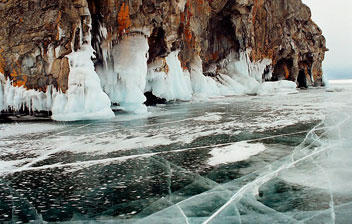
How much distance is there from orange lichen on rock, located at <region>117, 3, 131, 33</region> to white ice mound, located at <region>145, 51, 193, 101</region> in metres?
4.05

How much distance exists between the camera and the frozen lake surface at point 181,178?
2594 millimetres

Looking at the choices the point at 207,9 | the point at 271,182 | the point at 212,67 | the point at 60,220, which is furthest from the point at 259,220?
the point at 212,67

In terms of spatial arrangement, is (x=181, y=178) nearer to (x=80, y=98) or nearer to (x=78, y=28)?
(x=80, y=98)

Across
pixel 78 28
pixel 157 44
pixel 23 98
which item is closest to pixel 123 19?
pixel 78 28

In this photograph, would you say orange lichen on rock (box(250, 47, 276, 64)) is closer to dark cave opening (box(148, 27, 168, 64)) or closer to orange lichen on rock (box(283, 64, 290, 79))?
orange lichen on rock (box(283, 64, 290, 79))

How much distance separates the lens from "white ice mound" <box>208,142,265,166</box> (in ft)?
13.9

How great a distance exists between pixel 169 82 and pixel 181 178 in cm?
1389

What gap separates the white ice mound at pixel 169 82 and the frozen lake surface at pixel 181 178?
10436 millimetres

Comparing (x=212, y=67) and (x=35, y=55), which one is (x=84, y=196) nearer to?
(x=35, y=55)

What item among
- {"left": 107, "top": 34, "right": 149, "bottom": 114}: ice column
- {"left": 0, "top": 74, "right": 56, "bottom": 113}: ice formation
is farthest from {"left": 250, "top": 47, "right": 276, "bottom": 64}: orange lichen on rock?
{"left": 0, "top": 74, "right": 56, "bottom": 113}: ice formation

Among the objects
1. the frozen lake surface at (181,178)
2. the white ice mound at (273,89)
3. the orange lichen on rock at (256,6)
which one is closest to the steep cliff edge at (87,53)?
the frozen lake surface at (181,178)

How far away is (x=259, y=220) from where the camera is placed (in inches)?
95.2

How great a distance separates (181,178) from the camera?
351 cm

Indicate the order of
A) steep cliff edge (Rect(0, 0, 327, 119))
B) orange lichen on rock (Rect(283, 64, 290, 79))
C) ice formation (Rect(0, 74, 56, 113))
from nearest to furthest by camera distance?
steep cliff edge (Rect(0, 0, 327, 119)), ice formation (Rect(0, 74, 56, 113)), orange lichen on rock (Rect(283, 64, 290, 79))
